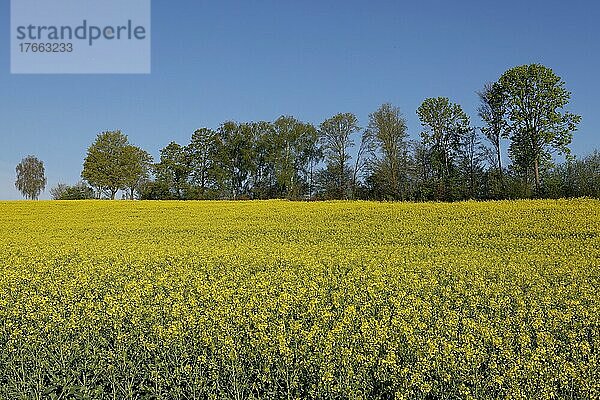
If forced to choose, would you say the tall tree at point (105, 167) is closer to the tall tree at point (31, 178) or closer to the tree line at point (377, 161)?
the tree line at point (377, 161)

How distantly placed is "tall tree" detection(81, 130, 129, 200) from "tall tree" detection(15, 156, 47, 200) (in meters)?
21.4

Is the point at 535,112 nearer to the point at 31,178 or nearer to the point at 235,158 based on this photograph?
the point at 235,158

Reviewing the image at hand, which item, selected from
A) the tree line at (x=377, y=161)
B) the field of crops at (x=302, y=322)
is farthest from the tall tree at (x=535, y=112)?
the field of crops at (x=302, y=322)

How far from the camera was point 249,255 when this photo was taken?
49.9 ft

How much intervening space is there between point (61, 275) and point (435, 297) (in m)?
7.49

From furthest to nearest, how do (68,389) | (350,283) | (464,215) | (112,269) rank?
(464,215)
(112,269)
(350,283)
(68,389)

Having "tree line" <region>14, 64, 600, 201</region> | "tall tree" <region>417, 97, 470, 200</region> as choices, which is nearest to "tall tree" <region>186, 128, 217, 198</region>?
"tree line" <region>14, 64, 600, 201</region>

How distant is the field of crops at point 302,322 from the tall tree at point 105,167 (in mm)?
45139

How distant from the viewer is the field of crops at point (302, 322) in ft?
18.8

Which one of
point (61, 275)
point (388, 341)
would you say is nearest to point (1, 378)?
point (388, 341)

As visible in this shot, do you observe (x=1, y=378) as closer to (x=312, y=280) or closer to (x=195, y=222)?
(x=312, y=280)

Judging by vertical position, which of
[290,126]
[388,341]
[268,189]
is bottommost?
[388,341]

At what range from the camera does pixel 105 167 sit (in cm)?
6100

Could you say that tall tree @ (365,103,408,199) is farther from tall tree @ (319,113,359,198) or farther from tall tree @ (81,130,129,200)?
tall tree @ (81,130,129,200)
